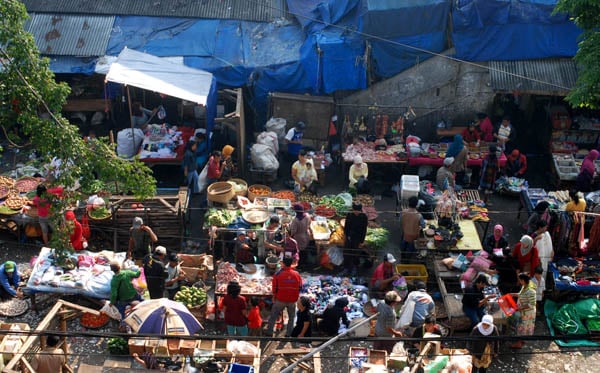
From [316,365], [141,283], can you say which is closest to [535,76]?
[316,365]

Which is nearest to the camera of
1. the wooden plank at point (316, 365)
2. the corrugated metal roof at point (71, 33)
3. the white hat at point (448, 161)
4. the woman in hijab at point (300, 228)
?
the wooden plank at point (316, 365)

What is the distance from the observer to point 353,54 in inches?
747

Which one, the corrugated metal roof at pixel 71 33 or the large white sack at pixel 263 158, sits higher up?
the corrugated metal roof at pixel 71 33

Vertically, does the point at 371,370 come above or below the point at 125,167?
below

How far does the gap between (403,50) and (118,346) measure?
11043 mm

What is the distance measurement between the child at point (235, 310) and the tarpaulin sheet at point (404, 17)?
29.6 ft

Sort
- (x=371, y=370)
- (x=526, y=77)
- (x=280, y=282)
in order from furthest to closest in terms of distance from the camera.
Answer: (x=526, y=77), (x=280, y=282), (x=371, y=370)

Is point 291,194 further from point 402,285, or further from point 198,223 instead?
point 402,285

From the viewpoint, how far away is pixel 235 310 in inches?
503

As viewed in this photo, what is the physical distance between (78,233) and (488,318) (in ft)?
27.2

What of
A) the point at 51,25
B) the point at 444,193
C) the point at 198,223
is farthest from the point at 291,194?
the point at 51,25

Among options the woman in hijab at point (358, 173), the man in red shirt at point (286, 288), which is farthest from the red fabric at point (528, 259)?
the man in red shirt at point (286, 288)

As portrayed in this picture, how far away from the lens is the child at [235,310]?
12562 mm

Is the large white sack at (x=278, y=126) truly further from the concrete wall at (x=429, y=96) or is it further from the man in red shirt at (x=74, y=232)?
the man in red shirt at (x=74, y=232)
